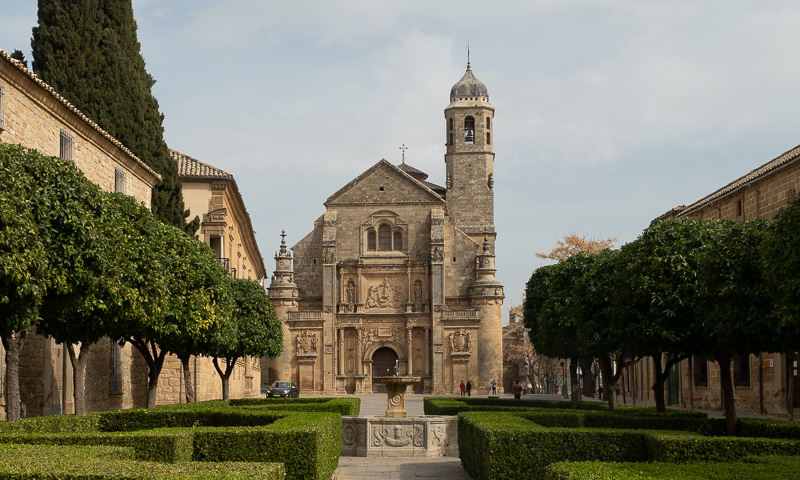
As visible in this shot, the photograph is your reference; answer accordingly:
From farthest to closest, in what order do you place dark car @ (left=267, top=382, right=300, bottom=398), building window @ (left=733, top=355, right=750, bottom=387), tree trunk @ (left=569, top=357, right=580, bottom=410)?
dark car @ (left=267, top=382, right=300, bottom=398), building window @ (left=733, top=355, right=750, bottom=387), tree trunk @ (left=569, top=357, right=580, bottom=410)

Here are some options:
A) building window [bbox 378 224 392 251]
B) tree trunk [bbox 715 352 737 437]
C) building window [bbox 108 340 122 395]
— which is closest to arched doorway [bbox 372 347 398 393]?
building window [bbox 378 224 392 251]

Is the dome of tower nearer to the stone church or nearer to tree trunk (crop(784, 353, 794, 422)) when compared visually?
the stone church

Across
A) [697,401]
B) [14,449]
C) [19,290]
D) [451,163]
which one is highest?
[451,163]

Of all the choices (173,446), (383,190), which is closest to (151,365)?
(173,446)

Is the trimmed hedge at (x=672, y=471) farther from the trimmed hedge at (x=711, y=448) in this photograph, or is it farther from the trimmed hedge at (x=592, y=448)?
the trimmed hedge at (x=592, y=448)

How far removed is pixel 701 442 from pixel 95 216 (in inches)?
415

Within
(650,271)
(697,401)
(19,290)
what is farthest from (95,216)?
(697,401)

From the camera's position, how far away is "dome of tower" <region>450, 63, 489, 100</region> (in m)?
75.8

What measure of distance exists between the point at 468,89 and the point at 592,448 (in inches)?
2522

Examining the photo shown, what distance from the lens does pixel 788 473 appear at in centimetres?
1005

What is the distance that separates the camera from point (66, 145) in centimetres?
2355

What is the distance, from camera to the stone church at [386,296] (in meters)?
63.0

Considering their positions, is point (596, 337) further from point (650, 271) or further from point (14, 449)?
point (14, 449)

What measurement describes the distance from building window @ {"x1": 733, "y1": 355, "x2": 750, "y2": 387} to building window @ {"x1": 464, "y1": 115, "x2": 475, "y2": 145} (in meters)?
41.4
